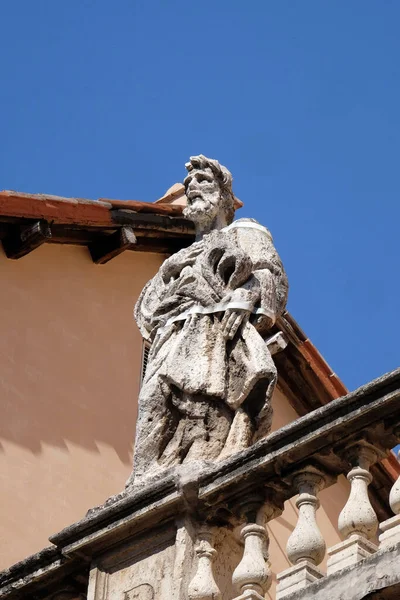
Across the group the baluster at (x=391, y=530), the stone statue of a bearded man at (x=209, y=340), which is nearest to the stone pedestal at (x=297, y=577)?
the baluster at (x=391, y=530)

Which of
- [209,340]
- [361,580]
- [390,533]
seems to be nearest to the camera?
[361,580]

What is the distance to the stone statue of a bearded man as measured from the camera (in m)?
7.79

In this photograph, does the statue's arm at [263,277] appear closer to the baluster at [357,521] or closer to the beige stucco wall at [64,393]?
the baluster at [357,521]

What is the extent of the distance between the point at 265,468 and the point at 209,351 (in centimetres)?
117

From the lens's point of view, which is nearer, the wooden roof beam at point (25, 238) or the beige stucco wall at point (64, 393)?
the beige stucco wall at point (64, 393)

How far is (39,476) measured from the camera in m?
11.2

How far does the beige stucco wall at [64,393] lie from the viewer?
1109 centimetres

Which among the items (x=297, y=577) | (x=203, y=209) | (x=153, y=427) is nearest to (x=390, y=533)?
(x=297, y=577)

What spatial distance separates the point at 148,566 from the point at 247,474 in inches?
25.9

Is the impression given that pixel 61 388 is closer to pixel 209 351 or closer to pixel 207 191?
pixel 207 191

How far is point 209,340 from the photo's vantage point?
8.08 meters

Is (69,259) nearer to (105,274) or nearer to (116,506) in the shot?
(105,274)

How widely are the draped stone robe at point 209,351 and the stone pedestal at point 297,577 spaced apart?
1.10 m

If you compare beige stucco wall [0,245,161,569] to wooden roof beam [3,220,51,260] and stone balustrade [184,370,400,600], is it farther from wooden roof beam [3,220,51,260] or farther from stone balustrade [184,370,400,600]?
stone balustrade [184,370,400,600]
